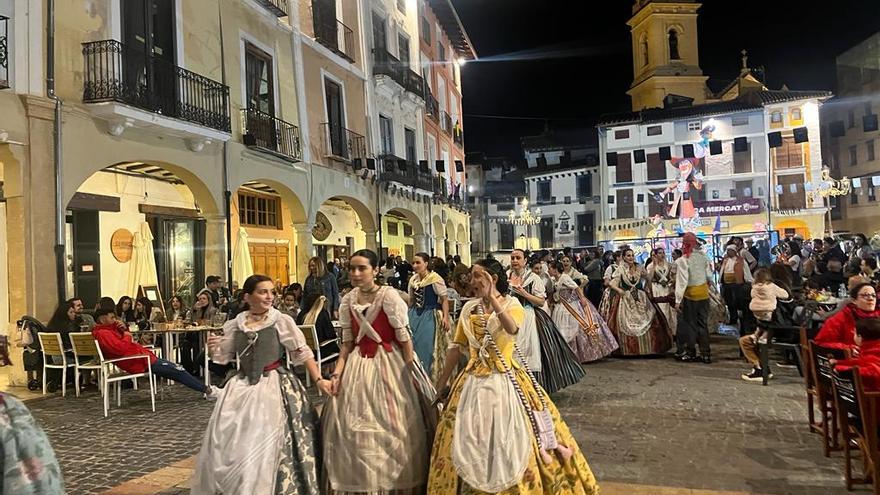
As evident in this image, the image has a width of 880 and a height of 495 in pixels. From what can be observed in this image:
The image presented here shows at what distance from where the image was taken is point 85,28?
945 centimetres

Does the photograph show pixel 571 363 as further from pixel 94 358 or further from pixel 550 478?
pixel 94 358

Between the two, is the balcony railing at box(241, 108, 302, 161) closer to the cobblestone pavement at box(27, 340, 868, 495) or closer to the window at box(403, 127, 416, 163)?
the cobblestone pavement at box(27, 340, 868, 495)

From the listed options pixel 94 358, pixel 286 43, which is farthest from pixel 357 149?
pixel 94 358

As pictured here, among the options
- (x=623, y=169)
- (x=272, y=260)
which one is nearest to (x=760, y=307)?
(x=272, y=260)

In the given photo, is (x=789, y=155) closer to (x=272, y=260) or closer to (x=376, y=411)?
(x=272, y=260)

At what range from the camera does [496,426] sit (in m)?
3.49

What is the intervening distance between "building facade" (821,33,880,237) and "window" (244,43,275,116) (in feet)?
117

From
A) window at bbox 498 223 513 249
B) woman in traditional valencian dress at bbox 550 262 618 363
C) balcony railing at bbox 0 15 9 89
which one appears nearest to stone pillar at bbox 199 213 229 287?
balcony railing at bbox 0 15 9 89

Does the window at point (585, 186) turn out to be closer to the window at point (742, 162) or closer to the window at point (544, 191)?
the window at point (544, 191)

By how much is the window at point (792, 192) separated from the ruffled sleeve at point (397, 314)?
132 ft

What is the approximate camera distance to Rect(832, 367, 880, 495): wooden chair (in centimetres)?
389

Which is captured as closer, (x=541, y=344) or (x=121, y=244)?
(x=541, y=344)

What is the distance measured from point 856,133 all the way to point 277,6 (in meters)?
40.3

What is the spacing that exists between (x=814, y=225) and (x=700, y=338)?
33569 mm
